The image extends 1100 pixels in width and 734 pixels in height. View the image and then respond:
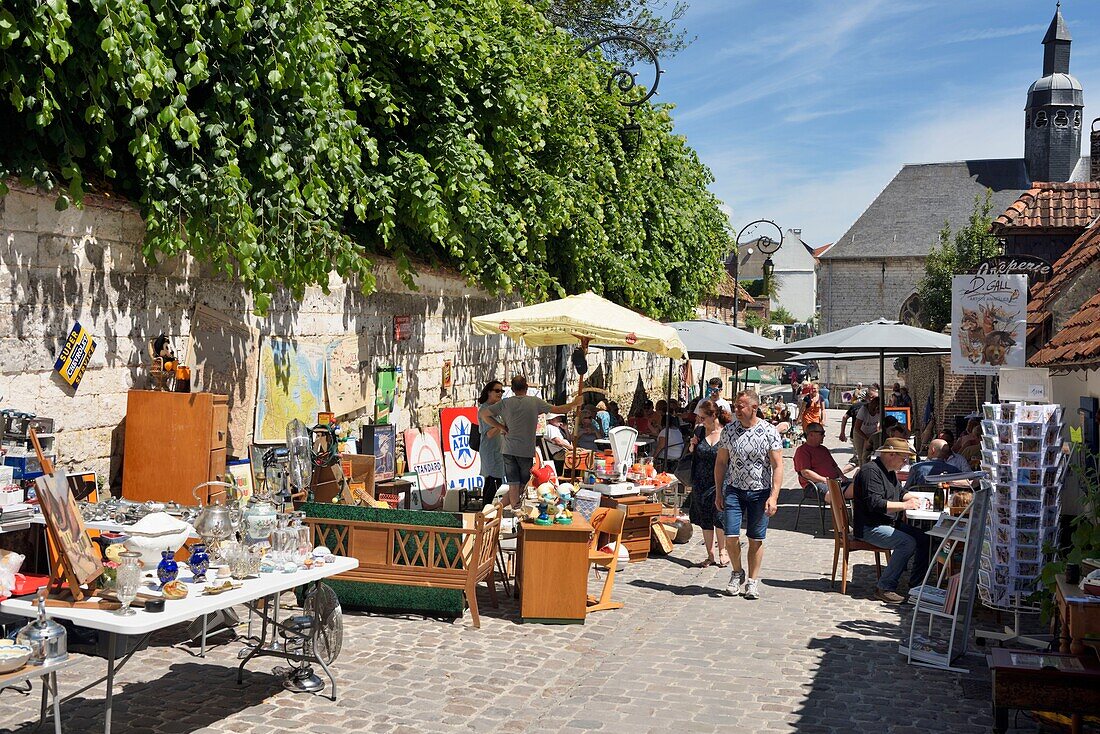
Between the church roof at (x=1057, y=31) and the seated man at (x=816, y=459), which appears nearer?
the seated man at (x=816, y=459)

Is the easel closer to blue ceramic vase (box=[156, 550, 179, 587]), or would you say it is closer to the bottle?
blue ceramic vase (box=[156, 550, 179, 587])

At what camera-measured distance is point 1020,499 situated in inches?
277

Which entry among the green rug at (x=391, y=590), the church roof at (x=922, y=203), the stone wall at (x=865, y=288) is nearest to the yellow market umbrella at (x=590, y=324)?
the green rug at (x=391, y=590)

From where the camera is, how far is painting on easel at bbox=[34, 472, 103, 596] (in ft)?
14.8

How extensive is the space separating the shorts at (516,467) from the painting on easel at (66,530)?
6156mm

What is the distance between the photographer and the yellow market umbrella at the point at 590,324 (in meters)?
10.5

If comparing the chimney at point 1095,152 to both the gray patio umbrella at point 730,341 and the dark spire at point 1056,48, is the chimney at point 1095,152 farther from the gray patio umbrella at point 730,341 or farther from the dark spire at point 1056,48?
the dark spire at point 1056,48

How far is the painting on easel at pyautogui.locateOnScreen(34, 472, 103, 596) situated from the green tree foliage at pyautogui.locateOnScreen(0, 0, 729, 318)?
289 centimetres

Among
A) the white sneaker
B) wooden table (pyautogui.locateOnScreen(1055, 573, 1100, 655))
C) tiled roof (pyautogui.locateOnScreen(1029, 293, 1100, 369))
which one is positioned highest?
tiled roof (pyautogui.locateOnScreen(1029, 293, 1100, 369))

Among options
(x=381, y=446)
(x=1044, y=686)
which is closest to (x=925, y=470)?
(x=1044, y=686)

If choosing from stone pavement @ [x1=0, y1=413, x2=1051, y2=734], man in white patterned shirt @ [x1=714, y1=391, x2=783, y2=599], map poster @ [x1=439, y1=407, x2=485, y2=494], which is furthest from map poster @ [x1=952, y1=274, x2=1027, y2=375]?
map poster @ [x1=439, y1=407, x2=485, y2=494]

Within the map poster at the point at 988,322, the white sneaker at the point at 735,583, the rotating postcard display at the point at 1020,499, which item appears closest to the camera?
the rotating postcard display at the point at 1020,499

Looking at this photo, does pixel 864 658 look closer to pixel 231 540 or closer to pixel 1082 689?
pixel 1082 689

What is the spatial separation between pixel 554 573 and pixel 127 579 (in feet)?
12.2
